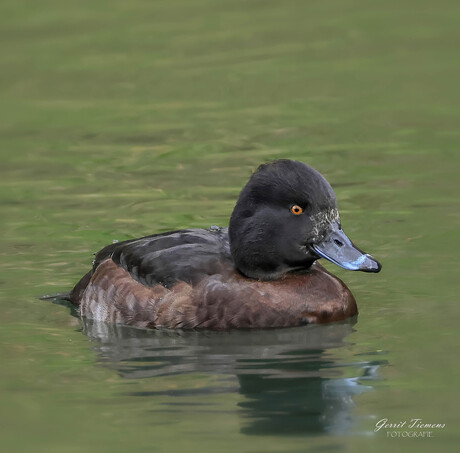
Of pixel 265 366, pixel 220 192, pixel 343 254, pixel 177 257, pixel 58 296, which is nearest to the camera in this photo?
pixel 265 366

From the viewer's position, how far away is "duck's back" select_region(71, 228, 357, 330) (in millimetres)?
9961

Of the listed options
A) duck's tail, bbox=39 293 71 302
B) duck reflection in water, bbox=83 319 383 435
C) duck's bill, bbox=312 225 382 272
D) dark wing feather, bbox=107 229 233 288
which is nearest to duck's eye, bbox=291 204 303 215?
duck's bill, bbox=312 225 382 272

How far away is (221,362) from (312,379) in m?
0.79

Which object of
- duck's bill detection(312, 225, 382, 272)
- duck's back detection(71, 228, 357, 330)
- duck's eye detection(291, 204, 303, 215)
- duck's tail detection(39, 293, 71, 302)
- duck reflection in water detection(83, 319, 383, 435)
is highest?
duck's eye detection(291, 204, 303, 215)

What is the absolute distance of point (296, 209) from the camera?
9.88m

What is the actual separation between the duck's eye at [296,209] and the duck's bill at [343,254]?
28cm

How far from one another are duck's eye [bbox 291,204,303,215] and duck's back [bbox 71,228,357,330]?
1.85ft

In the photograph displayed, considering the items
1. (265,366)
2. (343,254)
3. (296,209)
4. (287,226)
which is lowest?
(265,366)

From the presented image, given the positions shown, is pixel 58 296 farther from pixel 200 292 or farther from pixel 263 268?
pixel 263 268

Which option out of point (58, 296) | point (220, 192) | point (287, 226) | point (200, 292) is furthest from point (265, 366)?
point (220, 192)

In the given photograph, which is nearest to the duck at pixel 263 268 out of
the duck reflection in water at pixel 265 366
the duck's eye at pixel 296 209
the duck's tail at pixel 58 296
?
the duck's eye at pixel 296 209

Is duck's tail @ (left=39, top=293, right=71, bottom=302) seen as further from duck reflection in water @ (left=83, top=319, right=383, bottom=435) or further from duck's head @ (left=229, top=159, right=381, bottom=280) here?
duck's head @ (left=229, top=159, right=381, bottom=280)

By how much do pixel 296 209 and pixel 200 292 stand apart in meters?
0.97

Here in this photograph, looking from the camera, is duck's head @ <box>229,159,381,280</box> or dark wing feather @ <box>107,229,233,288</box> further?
dark wing feather @ <box>107,229,233,288</box>
